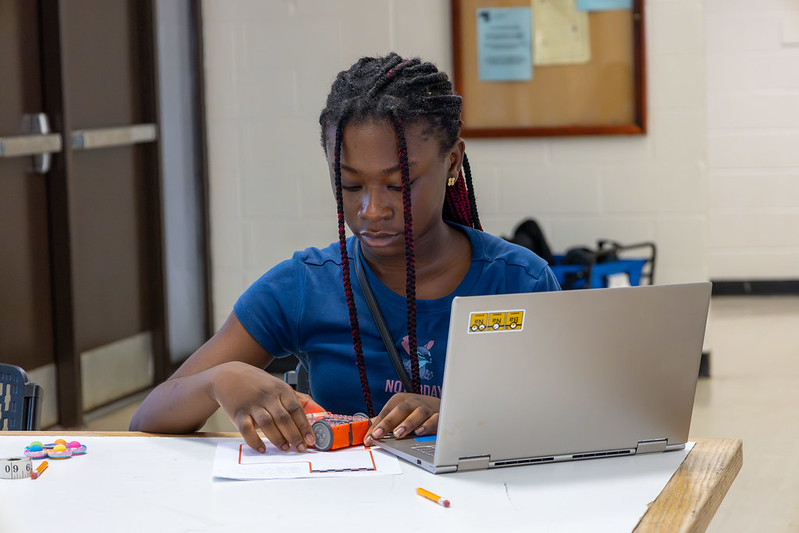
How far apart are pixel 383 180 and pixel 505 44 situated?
2644mm

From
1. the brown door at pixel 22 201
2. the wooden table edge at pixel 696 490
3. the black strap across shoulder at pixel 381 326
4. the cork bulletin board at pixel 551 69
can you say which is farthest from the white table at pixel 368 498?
the cork bulletin board at pixel 551 69

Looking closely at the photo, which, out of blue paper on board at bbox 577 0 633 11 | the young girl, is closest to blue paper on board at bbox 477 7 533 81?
blue paper on board at bbox 577 0 633 11

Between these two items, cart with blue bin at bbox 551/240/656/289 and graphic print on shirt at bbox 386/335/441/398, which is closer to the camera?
graphic print on shirt at bbox 386/335/441/398

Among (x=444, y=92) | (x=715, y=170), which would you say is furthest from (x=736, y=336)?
(x=444, y=92)

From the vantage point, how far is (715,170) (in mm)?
5969

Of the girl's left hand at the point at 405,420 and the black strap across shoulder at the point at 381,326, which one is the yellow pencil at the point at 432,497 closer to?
the girl's left hand at the point at 405,420

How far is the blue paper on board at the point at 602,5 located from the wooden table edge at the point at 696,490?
284 centimetres

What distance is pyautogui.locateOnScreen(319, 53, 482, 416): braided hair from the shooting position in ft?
5.07

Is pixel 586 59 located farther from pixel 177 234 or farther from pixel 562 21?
pixel 177 234

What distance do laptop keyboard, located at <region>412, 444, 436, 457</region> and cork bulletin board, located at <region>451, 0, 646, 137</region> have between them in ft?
9.52

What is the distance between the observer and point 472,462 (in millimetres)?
1229

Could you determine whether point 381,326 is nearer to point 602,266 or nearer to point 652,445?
point 652,445

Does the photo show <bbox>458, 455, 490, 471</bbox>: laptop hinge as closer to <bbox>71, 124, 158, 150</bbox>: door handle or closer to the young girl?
the young girl

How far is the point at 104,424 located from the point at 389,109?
2.40 metres
